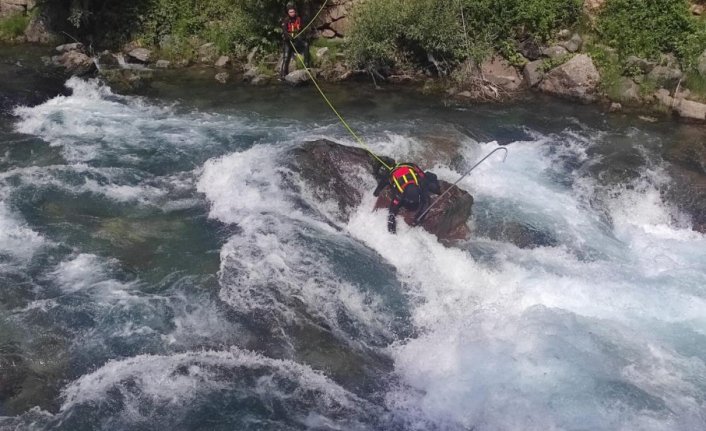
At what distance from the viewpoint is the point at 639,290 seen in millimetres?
8820

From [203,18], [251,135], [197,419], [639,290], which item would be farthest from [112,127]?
[639,290]

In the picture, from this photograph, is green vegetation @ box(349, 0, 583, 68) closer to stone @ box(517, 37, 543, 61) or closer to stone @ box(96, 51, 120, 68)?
stone @ box(517, 37, 543, 61)

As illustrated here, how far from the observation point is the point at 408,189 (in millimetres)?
9414

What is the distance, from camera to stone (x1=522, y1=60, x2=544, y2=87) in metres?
15.4

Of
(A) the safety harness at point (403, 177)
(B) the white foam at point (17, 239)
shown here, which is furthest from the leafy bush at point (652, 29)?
(B) the white foam at point (17, 239)

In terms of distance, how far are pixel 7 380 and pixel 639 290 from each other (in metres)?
8.35

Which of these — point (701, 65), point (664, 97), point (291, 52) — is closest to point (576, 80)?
point (664, 97)

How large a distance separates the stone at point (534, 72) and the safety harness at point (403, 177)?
24.4 feet

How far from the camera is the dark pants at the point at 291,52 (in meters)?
16.0

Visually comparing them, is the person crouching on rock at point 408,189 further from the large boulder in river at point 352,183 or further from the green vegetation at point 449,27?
the green vegetation at point 449,27

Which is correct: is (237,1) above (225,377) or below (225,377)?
above

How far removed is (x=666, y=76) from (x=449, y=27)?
5384mm

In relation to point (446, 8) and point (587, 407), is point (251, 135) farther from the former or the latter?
point (587, 407)

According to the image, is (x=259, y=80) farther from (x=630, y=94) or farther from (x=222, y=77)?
(x=630, y=94)
